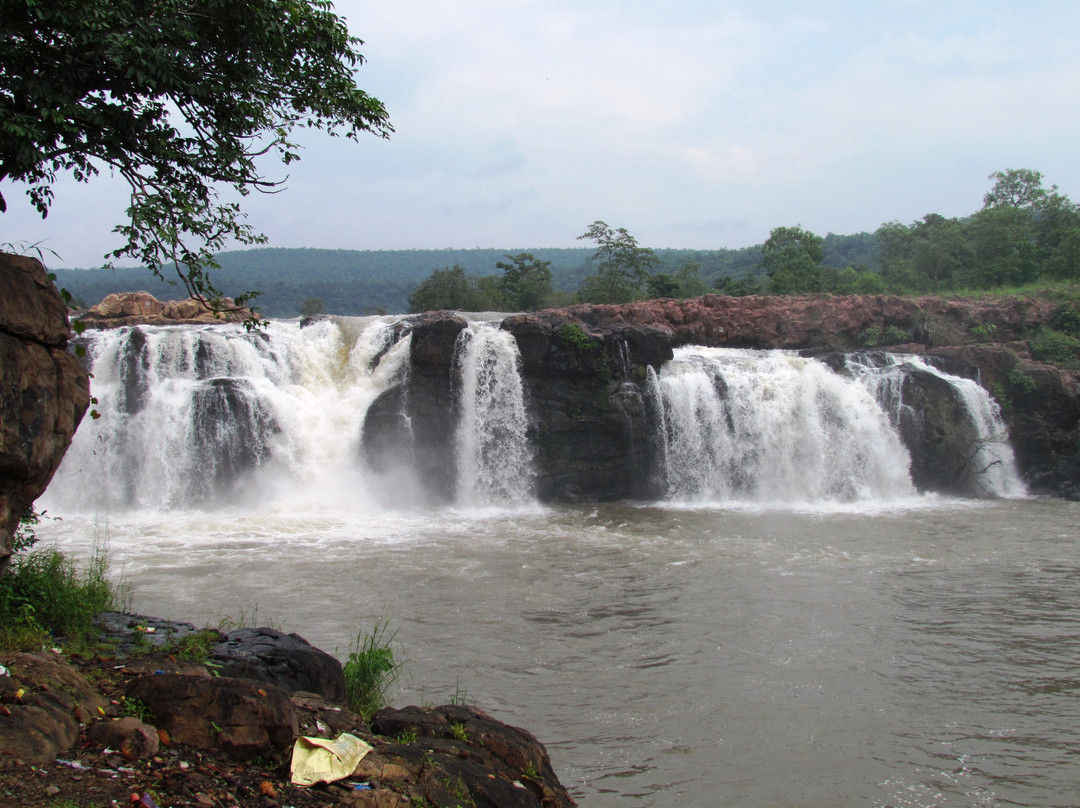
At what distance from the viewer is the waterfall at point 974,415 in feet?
66.5

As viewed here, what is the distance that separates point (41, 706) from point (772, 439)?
704 inches

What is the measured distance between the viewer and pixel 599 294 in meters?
37.8

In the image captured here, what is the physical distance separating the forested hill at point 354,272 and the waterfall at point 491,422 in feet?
67.1

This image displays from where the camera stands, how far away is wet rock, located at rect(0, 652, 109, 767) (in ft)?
12.0

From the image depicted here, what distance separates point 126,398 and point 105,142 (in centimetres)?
1277

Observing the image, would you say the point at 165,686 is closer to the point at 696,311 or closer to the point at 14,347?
the point at 14,347

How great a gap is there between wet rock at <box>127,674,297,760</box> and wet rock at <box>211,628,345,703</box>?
4.28ft

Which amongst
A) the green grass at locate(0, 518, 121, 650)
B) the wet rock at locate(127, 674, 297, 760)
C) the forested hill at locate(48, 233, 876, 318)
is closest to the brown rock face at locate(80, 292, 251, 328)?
the forested hill at locate(48, 233, 876, 318)

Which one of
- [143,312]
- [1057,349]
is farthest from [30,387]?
[1057,349]

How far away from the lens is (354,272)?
12406 cm

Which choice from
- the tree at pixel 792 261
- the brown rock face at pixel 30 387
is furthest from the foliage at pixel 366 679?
the tree at pixel 792 261

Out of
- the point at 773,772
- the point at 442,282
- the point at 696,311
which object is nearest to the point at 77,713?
the point at 773,772

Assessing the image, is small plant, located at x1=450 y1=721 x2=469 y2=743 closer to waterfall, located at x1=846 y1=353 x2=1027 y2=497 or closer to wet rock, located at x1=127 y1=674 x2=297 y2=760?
wet rock, located at x1=127 y1=674 x2=297 y2=760

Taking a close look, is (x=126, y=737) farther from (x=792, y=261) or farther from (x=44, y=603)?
(x=792, y=261)
